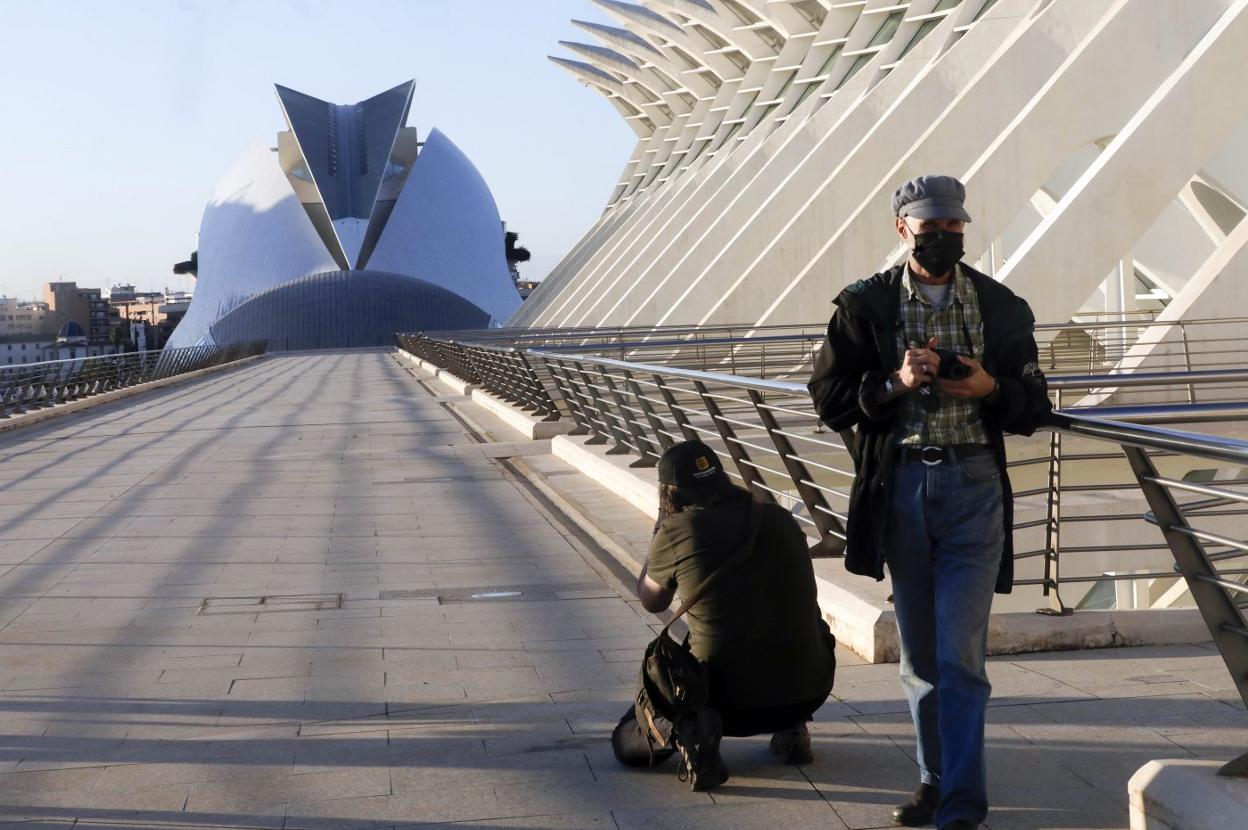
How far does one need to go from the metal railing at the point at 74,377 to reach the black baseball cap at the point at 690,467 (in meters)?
18.6

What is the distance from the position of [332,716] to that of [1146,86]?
16598 millimetres

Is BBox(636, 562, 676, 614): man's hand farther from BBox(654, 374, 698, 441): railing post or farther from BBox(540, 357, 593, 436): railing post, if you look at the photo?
BBox(540, 357, 593, 436): railing post

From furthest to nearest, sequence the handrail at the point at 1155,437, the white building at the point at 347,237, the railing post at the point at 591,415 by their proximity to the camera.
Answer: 1. the white building at the point at 347,237
2. the railing post at the point at 591,415
3. the handrail at the point at 1155,437

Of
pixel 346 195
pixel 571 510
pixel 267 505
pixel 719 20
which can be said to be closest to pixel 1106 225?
pixel 571 510

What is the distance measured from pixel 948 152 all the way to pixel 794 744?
1873 cm

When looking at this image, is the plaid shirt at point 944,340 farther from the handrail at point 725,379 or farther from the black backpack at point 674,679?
the handrail at point 725,379

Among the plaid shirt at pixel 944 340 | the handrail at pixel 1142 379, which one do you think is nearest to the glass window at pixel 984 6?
the handrail at pixel 1142 379

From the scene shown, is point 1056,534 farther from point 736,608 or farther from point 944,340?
point 944,340

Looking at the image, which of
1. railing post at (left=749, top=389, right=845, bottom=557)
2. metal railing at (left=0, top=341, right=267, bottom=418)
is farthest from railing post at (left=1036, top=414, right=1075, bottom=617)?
metal railing at (left=0, top=341, right=267, bottom=418)

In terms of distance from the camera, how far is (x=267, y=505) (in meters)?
10.7

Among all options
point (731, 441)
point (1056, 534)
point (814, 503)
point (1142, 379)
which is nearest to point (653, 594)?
point (1056, 534)

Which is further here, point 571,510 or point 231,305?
point 231,305

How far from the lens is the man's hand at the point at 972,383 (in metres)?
3.22

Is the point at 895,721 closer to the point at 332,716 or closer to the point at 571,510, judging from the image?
the point at 332,716
